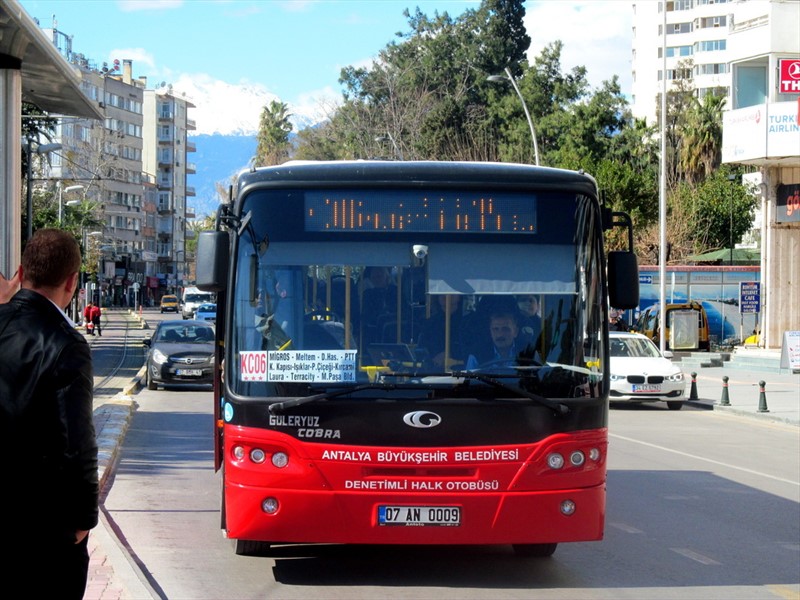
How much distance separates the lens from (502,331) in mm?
7535

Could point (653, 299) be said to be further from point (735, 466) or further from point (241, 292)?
point (241, 292)

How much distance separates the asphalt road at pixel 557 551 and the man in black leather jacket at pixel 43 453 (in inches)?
139

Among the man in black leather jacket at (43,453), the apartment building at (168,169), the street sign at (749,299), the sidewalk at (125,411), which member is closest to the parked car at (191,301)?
the sidewalk at (125,411)

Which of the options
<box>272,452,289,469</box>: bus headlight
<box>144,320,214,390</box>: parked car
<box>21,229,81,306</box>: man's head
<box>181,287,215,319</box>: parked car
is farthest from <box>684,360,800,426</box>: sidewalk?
<box>181,287,215,319</box>: parked car

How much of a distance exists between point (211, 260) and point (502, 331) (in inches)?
74.3

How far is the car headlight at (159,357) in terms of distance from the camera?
26.2m

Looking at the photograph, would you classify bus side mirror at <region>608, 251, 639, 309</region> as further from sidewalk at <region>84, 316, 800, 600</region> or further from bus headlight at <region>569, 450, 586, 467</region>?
sidewalk at <region>84, 316, 800, 600</region>

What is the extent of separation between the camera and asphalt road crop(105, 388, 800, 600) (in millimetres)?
7676

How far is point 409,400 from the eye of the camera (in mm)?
7336

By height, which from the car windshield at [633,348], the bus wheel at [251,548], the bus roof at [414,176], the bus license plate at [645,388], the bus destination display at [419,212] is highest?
the bus roof at [414,176]

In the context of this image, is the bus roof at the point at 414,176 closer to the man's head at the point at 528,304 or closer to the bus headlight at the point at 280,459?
the man's head at the point at 528,304

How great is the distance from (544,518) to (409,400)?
1102 millimetres

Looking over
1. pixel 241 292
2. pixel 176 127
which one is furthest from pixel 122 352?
pixel 176 127

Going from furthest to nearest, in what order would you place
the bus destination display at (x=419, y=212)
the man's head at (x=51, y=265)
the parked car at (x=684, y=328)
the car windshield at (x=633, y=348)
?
the parked car at (x=684, y=328) → the car windshield at (x=633, y=348) → the bus destination display at (x=419, y=212) → the man's head at (x=51, y=265)
